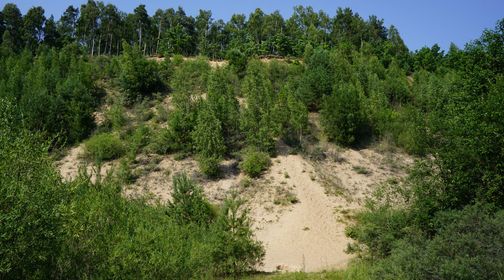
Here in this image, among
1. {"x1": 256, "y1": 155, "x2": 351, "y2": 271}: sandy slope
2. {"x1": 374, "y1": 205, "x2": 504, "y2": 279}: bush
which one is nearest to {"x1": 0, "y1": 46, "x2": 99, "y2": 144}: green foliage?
{"x1": 256, "y1": 155, "x2": 351, "y2": 271}: sandy slope

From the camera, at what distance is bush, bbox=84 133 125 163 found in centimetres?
4005

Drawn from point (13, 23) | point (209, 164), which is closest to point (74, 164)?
point (209, 164)

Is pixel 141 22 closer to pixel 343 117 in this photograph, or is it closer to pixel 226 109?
pixel 226 109

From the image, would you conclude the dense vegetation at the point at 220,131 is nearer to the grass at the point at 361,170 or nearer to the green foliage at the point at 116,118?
the green foliage at the point at 116,118

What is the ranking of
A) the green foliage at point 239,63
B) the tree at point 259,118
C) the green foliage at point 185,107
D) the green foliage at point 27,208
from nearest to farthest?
the green foliage at point 27,208 < the tree at point 259,118 < the green foliage at point 185,107 < the green foliage at point 239,63

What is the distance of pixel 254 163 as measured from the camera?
123 ft

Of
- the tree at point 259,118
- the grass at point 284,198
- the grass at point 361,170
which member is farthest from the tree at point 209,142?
the grass at point 361,170

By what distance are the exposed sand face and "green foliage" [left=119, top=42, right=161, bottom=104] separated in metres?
9.46

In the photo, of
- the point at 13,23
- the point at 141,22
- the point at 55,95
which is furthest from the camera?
the point at 141,22

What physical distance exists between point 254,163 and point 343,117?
902cm

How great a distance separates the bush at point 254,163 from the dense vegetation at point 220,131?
0.52 feet

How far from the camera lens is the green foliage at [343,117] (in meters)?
40.5

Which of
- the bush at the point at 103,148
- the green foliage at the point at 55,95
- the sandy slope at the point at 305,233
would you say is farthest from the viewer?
the green foliage at the point at 55,95

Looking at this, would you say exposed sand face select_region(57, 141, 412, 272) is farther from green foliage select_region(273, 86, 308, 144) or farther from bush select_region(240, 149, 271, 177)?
green foliage select_region(273, 86, 308, 144)
